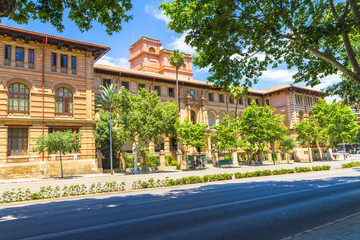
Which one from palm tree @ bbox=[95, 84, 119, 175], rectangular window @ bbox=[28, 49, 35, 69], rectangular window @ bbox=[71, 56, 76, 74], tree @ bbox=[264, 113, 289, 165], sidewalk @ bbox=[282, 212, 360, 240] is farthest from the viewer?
tree @ bbox=[264, 113, 289, 165]

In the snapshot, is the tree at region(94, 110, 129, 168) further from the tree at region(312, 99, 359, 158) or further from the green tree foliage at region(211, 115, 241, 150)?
the tree at region(312, 99, 359, 158)

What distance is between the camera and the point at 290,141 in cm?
4969

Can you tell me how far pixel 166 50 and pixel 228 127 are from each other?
78.1ft

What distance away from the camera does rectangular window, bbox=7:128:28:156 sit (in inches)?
1105

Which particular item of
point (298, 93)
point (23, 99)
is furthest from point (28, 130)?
point (298, 93)

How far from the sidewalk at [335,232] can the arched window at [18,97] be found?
31577 mm

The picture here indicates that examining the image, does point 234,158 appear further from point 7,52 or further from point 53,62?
point 7,52

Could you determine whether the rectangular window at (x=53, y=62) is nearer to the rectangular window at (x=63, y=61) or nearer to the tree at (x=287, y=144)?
the rectangular window at (x=63, y=61)

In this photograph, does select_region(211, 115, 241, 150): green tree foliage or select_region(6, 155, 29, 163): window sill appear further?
select_region(211, 115, 241, 150): green tree foliage

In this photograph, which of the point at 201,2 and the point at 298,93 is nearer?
the point at 201,2

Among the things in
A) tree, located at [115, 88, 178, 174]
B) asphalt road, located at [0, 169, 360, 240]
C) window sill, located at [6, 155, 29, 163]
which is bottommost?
asphalt road, located at [0, 169, 360, 240]

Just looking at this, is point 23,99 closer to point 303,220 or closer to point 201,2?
point 201,2

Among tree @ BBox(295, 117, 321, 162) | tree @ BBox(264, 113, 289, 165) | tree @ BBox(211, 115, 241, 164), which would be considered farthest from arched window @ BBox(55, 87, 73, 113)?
A: tree @ BBox(295, 117, 321, 162)

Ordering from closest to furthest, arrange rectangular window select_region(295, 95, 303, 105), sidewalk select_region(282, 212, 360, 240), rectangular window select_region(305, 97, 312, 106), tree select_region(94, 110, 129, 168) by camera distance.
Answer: sidewalk select_region(282, 212, 360, 240)
tree select_region(94, 110, 129, 168)
rectangular window select_region(295, 95, 303, 105)
rectangular window select_region(305, 97, 312, 106)
